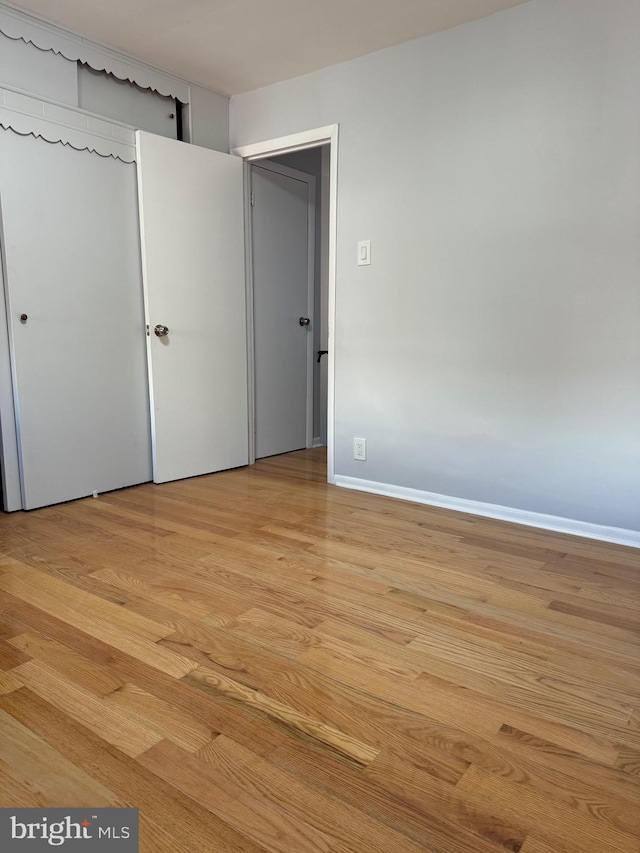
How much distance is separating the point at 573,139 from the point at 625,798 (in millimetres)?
2369

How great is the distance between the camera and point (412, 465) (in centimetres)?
310

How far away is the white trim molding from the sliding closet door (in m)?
0.04

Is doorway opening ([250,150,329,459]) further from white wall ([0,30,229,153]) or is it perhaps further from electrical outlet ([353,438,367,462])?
electrical outlet ([353,438,367,462])

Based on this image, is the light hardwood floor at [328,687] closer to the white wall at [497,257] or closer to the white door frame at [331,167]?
the white wall at [497,257]

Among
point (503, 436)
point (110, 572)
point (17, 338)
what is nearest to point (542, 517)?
point (503, 436)

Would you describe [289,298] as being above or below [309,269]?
below

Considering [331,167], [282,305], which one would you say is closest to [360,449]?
[282,305]

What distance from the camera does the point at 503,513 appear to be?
2793mm

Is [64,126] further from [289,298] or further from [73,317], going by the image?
[289,298]

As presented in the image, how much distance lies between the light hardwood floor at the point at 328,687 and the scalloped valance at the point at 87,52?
227 centimetres

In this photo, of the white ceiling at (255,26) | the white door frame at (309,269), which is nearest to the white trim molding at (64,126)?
the white ceiling at (255,26)

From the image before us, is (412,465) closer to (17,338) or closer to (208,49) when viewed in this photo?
(17,338)

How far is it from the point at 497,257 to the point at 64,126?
7.12 feet

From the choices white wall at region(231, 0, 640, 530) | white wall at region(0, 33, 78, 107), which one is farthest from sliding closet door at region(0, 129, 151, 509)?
white wall at region(231, 0, 640, 530)
